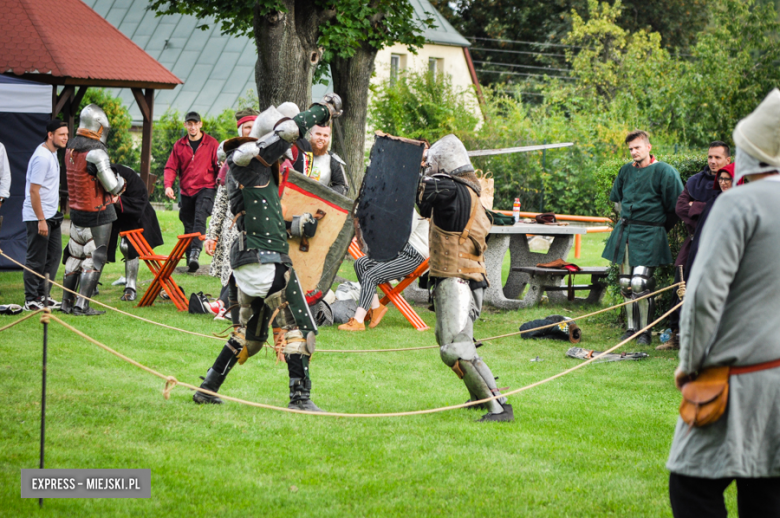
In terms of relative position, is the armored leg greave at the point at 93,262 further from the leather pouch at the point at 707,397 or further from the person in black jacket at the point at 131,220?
the leather pouch at the point at 707,397

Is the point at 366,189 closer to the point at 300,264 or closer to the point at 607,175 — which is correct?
Answer: the point at 300,264

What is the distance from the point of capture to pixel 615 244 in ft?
26.2

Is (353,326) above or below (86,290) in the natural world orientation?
below

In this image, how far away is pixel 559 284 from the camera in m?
10.4

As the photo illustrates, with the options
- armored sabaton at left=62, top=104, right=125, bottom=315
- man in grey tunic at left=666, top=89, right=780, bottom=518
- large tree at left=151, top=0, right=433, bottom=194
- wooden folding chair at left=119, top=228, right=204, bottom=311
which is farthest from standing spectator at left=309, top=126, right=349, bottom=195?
man in grey tunic at left=666, top=89, right=780, bottom=518

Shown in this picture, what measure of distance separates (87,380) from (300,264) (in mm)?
1669

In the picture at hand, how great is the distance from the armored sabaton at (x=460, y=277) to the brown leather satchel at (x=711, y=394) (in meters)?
2.49

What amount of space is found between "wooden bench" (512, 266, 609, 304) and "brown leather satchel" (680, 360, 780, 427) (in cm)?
729

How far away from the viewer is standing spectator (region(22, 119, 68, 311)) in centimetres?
787

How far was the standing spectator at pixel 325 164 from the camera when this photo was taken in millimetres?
7523

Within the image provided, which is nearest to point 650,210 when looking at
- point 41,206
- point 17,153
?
point 41,206

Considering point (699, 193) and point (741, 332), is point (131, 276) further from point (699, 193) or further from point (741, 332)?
point (741, 332)

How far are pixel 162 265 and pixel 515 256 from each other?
4.61 m

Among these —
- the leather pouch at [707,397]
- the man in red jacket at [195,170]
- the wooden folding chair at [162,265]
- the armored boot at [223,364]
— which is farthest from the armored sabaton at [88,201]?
the leather pouch at [707,397]
